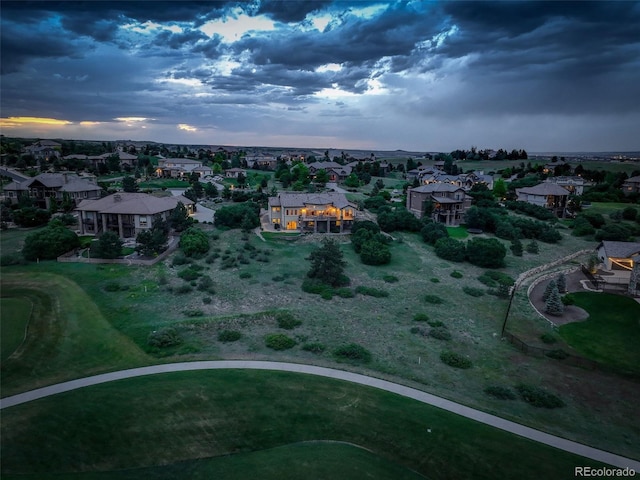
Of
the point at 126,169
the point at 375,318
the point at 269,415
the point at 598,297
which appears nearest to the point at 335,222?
the point at 375,318

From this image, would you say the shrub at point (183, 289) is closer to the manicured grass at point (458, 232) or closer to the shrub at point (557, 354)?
the shrub at point (557, 354)

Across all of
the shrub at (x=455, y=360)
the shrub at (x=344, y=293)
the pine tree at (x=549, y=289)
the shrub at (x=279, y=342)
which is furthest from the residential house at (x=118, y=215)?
the pine tree at (x=549, y=289)

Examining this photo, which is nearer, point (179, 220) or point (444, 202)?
point (179, 220)

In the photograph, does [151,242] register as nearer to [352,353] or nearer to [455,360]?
[352,353]

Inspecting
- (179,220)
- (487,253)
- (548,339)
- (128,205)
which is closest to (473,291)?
(487,253)

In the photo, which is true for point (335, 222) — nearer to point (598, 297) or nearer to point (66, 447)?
point (598, 297)

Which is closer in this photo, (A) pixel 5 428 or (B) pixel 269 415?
(A) pixel 5 428

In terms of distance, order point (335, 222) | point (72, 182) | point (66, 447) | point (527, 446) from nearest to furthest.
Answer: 1. point (66, 447)
2. point (527, 446)
3. point (335, 222)
4. point (72, 182)
